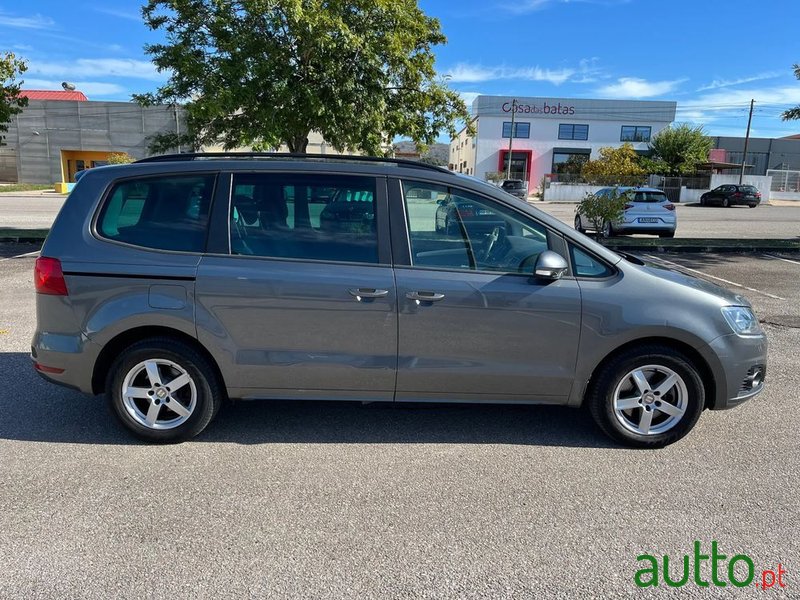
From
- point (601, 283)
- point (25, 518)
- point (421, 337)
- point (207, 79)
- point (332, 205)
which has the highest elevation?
point (207, 79)

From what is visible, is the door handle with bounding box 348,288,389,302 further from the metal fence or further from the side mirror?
the metal fence

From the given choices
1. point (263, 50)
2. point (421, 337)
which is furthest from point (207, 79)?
point (421, 337)

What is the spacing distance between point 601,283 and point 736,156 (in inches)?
2966

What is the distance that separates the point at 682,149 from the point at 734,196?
13.6m

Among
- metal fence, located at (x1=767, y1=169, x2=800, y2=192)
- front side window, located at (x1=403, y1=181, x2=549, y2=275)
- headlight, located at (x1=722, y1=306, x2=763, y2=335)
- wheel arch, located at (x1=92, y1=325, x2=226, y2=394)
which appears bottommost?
wheel arch, located at (x1=92, y1=325, x2=226, y2=394)

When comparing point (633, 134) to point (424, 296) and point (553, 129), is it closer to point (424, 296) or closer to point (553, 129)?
point (553, 129)

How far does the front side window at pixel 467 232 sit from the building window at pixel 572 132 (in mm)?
64329

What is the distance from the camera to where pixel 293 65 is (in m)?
11.6

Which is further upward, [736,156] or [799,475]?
[736,156]

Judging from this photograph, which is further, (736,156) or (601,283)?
(736,156)

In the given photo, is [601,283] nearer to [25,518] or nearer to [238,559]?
[238,559]

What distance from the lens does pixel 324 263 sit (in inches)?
141

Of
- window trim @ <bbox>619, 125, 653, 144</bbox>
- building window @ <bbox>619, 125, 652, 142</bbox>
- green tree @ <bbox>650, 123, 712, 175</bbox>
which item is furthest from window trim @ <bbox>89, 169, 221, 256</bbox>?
building window @ <bbox>619, 125, 652, 142</bbox>

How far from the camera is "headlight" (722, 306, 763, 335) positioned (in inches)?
143
